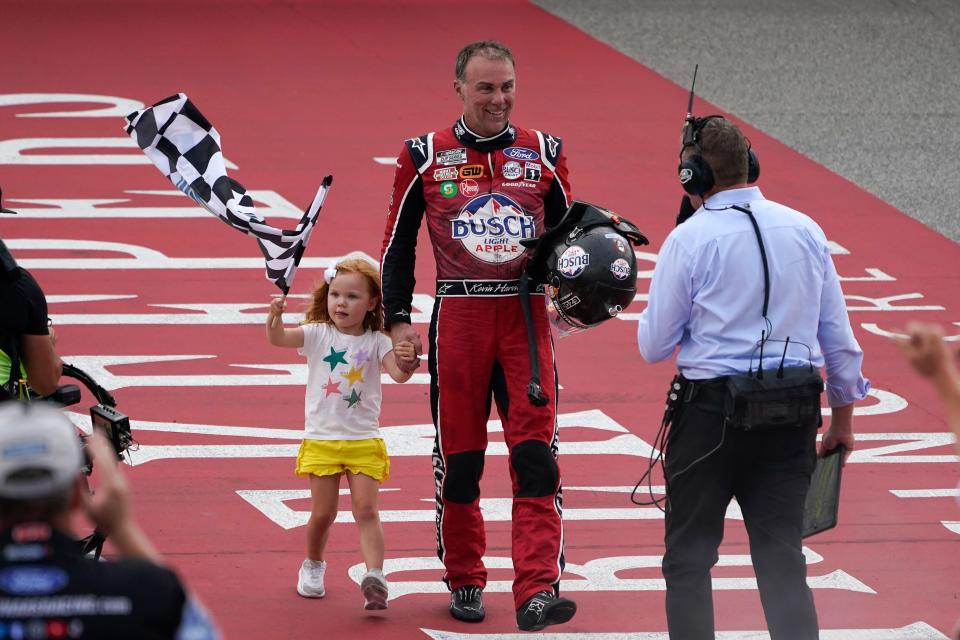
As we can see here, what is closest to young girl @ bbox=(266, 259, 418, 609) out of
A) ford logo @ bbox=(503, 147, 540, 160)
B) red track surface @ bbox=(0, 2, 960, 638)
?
red track surface @ bbox=(0, 2, 960, 638)

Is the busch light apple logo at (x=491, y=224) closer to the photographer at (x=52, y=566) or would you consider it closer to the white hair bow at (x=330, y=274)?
the white hair bow at (x=330, y=274)

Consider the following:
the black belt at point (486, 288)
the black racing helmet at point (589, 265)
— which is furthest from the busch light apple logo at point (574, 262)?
the black belt at point (486, 288)

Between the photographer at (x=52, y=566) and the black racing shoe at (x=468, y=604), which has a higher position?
the photographer at (x=52, y=566)

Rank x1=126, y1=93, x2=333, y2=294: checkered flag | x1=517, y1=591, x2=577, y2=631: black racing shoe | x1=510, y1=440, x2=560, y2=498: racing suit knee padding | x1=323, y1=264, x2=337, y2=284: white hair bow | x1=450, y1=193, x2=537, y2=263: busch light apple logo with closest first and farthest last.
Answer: x1=517, y1=591, x2=577, y2=631: black racing shoe
x1=510, y1=440, x2=560, y2=498: racing suit knee padding
x1=450, y1=193, x2=537, y2=263: busch light apple logo
x1=126, y1=93, x2=333, y2=294: checkered flag
x1=323, y1=264, x2=337, y2=284: white hair bow

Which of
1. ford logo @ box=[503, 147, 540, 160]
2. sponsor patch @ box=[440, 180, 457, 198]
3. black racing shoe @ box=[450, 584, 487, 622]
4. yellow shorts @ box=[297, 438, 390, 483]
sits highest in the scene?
ford logo @ box=[503, 147, 540, 160]

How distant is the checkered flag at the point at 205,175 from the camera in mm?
6000

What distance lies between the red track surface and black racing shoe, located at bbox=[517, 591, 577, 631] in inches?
14.4

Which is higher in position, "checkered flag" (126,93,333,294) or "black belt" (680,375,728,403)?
"checkered flag" (126,93,333,294)

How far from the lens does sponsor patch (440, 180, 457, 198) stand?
591 cm

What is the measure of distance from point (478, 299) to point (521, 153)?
1.97 feet

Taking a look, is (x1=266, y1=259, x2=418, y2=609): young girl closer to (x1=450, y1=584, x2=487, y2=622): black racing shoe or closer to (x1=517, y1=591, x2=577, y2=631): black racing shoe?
(x1=450, y1=584, x2=487, y2=622): black racing shoe

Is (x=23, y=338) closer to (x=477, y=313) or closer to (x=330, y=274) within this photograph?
(x=330, y=274)

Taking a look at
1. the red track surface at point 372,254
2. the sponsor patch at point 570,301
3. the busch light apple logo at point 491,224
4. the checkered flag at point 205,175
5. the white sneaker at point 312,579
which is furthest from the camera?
the red track surface at point 372,254

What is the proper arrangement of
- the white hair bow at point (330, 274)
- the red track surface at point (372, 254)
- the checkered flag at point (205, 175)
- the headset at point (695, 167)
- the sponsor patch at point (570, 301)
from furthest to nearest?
the red track surface at point (372, 254) < the white hair bow at point (330, 274) < the checkered flag at point (205, 175) < the sponsor patch at point (570, 301) < the headset at point (695, 167)
